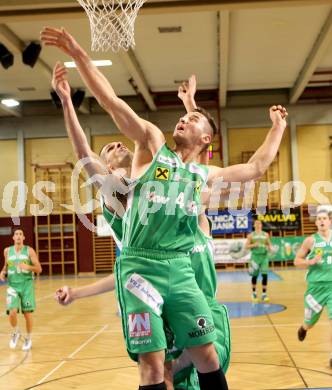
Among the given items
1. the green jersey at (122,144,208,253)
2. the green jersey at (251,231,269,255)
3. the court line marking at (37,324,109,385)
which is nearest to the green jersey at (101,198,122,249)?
the green jersey at (122,144,208,253)

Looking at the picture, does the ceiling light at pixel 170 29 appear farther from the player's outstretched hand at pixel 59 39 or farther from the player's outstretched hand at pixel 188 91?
the player's outstretched hand at pixel 59 39

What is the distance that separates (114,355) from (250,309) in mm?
4813

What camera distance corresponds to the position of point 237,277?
19.1m

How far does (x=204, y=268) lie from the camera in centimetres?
371

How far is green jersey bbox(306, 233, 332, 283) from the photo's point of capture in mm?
7328

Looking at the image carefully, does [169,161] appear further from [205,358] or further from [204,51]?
[204,51]

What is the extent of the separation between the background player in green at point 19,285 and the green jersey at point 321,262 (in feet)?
13.8

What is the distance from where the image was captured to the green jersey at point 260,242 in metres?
13.7

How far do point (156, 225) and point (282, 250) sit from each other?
61.4 feet

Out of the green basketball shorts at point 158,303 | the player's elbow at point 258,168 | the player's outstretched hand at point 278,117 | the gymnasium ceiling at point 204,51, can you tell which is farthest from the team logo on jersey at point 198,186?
the gymnasium ceiling at point 204,51

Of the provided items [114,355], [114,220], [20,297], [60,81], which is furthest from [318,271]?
[60,81]

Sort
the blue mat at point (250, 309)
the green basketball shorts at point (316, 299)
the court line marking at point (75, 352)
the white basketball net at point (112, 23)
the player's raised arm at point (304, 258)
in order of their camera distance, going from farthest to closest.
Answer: the blue mat at point (250, 309) < the player's raised arm at point (304, 258) < the green basketball shorts at point (316, 299) < the court line marking at point (75, 352) < the white basketball net at point (112, 23)

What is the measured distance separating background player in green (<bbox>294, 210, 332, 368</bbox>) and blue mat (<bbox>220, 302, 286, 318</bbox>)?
3815mm

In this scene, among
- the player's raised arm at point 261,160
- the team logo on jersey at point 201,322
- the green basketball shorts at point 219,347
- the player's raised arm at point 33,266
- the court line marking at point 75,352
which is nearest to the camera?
the team logo on jersey at point 201,322
